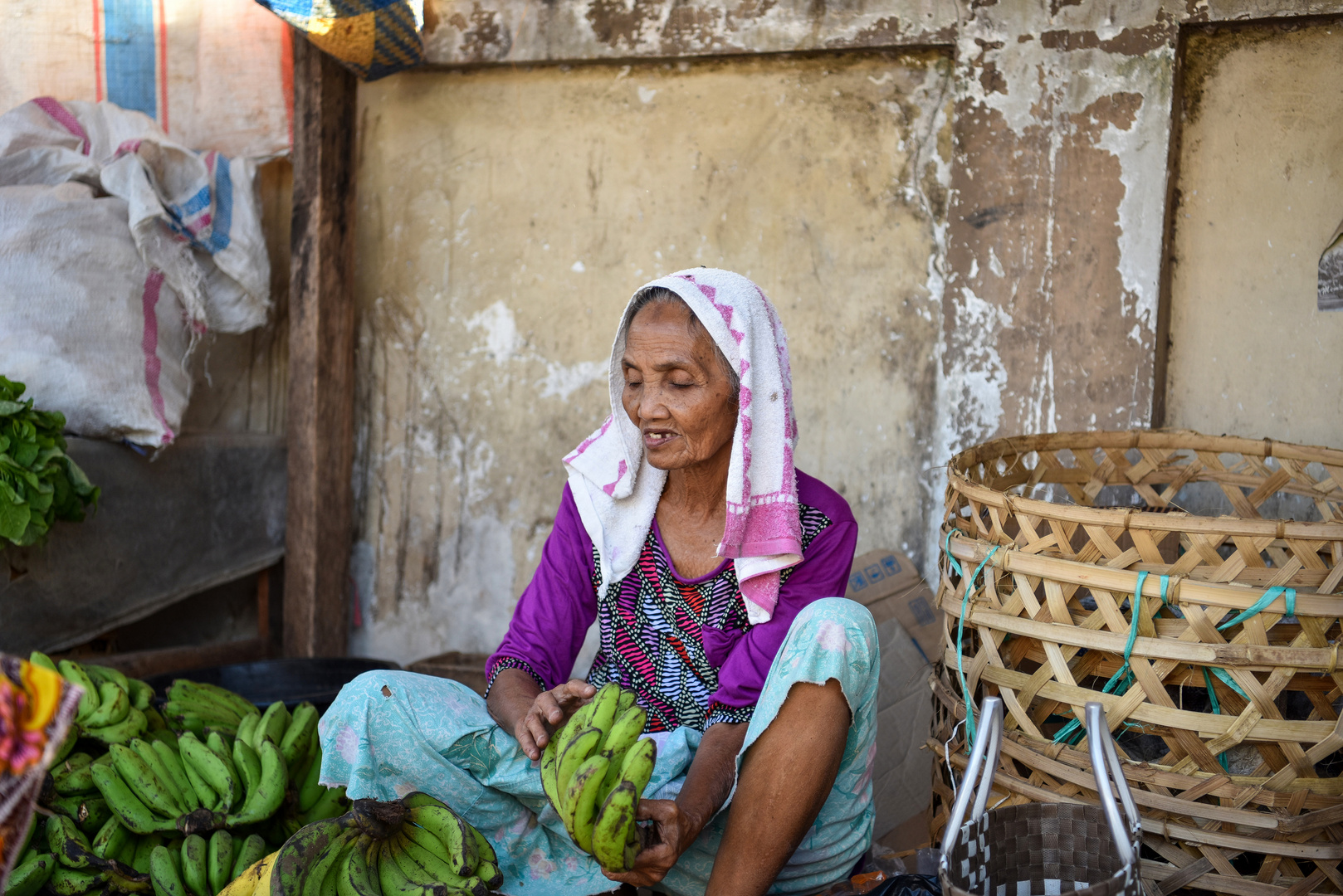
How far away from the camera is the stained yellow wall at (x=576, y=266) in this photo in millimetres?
3305

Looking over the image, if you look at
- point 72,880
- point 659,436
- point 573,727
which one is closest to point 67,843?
point 72,880

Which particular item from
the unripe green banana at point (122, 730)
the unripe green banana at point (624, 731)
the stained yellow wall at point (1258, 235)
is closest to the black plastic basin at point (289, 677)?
the unripe green banana at point (122, 730)

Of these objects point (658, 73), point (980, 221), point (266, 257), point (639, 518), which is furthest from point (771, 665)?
point (266, 257)

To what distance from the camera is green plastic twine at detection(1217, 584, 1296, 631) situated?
1.67 m

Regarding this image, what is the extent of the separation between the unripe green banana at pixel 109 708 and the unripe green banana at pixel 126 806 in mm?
239

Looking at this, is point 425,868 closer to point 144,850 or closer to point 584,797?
point 584,797

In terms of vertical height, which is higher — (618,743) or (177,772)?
(618,743)

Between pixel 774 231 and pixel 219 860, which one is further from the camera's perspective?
pixel 774 231

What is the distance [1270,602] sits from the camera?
5.50ft

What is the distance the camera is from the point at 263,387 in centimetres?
400

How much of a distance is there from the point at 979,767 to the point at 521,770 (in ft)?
3.16

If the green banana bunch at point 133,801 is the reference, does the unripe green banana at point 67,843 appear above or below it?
below

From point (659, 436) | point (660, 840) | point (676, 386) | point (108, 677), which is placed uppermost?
point (676, 386)

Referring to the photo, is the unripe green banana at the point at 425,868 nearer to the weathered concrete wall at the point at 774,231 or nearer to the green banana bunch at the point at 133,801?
the green banana bunch at the point at 133,801
